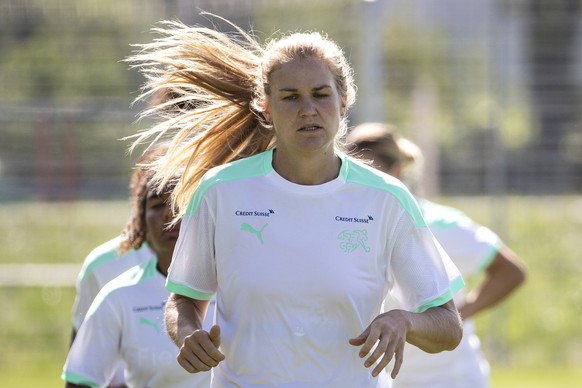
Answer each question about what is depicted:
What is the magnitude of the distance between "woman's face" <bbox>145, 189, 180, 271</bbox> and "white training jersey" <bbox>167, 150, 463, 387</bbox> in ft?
2.99

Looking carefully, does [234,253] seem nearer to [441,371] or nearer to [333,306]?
[333,306]

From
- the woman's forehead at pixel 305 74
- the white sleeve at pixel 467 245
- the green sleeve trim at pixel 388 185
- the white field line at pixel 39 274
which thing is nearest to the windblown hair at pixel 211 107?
the woman's forehead at pixel 305 74

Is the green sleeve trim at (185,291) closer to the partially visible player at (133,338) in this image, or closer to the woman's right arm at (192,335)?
the woman's right arm at (192,335)

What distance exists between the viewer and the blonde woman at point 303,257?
11.9ft

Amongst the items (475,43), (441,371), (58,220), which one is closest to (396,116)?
(475,43)

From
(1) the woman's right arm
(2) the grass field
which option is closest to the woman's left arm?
(1) the woman's right arm

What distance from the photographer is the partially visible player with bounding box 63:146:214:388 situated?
4.57m

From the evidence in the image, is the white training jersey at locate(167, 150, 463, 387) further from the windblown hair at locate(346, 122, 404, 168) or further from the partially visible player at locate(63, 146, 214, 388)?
the windblown hair at locate(346, 122, 404, 168)

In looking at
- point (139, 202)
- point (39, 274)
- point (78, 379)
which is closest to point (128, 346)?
point (78, 379)

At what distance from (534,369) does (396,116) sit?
2.58 m

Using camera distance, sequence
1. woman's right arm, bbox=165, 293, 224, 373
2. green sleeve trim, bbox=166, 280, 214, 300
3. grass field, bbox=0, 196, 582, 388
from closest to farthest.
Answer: woman's right arm, bbox=165, 293, 224, 373
green sleeve trim, bbox=166, 280, 214, 300
grass field, bbox=0, 196, 582, 388

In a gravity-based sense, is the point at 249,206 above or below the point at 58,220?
above

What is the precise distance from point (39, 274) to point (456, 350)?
23.1ft

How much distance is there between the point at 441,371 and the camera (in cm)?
554
